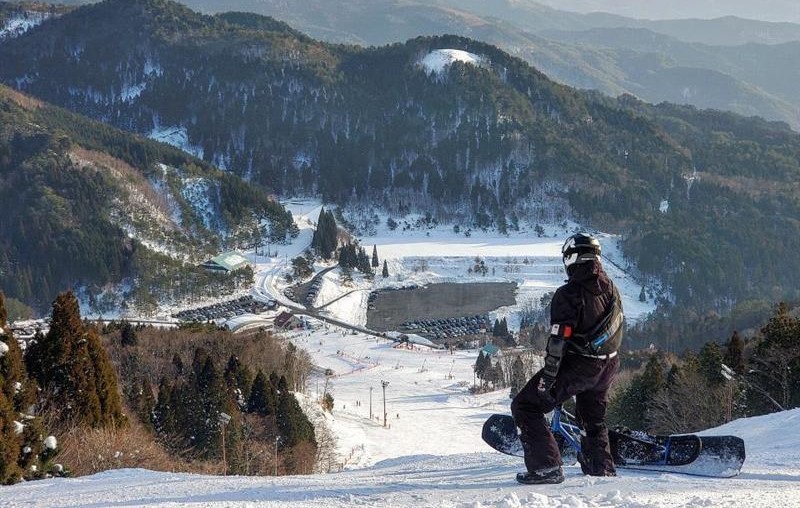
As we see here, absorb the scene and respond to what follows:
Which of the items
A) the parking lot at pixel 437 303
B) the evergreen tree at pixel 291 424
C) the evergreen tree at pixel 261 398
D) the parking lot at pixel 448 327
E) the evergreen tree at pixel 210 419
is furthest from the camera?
the parking lot at pixel 437 303

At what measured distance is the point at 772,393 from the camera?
24875mm

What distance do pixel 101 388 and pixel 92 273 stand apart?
89122 millimetres

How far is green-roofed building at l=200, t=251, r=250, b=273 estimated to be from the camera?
106 metres

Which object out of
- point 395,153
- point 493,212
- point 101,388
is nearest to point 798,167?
point 493,212

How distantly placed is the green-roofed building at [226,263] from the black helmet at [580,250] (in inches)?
4018

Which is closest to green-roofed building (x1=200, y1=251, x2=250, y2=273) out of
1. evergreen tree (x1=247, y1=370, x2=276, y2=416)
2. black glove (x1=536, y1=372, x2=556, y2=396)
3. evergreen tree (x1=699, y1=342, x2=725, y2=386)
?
evergreen tree (x1=247, y1=370, x2=276, y2=416)

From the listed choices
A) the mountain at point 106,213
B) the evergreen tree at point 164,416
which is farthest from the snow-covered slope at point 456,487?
the mountain at point 106,213

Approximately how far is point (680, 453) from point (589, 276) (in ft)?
8.42

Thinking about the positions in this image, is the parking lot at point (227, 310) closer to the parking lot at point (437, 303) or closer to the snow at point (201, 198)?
the parking lot at point (437, 303)

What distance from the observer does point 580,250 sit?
6.71 meters

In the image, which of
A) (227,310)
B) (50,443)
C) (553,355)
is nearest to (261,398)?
(50,443)

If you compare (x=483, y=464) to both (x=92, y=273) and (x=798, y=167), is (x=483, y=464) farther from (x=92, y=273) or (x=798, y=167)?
(x=798, y=167)

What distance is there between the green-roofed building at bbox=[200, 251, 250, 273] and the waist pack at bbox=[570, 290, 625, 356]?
102154 millimetres

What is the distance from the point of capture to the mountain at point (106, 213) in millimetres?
99062
